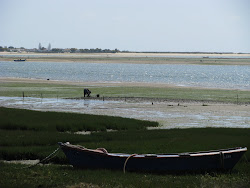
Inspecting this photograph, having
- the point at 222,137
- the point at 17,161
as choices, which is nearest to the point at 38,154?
the point at 17,161

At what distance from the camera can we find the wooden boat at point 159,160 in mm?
22281

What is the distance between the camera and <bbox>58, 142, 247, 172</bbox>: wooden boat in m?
22.3

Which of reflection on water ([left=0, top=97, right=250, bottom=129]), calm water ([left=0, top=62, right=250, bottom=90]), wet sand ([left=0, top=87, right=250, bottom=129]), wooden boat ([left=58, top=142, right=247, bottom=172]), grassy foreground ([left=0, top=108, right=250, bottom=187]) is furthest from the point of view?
calm water ([left=0, top=62, right=250, bottom=90])

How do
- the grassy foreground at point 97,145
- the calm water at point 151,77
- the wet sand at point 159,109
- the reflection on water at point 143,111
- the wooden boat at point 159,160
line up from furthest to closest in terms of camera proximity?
the calm water at point 151,77
the wet sand at point 159,109
the reflection on water at point 143,111
the wooden boat at point 159,160
the grassy foreground at point 97,145

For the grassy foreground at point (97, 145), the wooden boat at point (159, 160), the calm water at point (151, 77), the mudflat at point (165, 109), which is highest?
the wooden boat at point (159, 160)

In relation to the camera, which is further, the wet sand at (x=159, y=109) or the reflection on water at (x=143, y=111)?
the wet sand at (x=159, y=109)

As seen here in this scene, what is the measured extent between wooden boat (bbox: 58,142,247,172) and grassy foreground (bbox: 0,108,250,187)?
1.27ft

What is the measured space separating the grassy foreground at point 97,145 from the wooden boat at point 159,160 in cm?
39

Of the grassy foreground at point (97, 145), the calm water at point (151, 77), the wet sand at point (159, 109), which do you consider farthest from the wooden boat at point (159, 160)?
the calm water at point (151, 77)

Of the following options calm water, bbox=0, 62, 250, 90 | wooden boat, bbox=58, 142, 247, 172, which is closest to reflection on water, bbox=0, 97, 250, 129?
wooden boat, bbox=58, 142, 247, 172

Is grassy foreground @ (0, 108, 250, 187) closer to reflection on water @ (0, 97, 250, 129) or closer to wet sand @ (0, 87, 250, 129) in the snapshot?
reflection on water @ (0, 97, 250, 129)

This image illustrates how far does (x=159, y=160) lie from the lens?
22.3 meters

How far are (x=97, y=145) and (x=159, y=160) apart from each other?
22.0 ft

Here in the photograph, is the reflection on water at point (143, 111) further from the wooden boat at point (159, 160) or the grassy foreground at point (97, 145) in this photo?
the wooden boat at point (159, 160)
